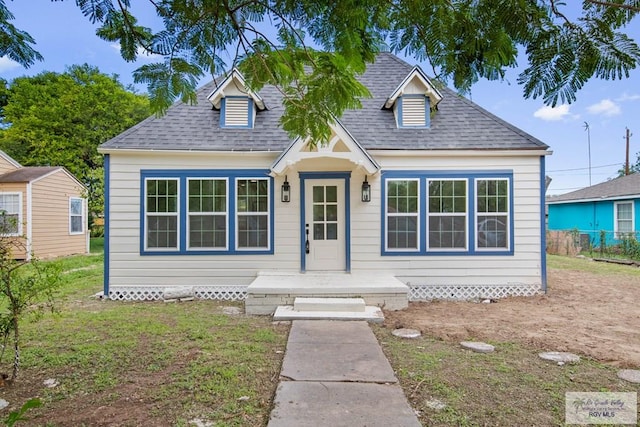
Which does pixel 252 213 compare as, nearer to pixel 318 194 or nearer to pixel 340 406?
pixel 318 194

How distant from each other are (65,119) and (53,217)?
9.16 m

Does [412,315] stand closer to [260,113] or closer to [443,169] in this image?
[443,169]

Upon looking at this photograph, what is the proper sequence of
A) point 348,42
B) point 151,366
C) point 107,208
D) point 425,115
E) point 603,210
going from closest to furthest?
point 348,42, point 151,366, point 107,208, point 425,115, point 603,210

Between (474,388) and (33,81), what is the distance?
94.9 ft

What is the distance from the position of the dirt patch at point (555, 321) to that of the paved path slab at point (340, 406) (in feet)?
6.64

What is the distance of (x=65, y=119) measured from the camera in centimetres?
1998

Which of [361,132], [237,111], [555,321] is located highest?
[237,111]

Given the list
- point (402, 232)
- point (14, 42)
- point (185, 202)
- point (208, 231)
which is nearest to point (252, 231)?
point (208, 231)

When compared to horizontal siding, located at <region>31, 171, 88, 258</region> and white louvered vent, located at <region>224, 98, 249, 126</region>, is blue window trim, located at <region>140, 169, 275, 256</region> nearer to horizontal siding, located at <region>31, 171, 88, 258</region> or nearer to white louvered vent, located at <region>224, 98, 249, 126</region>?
white louvered vent, located at <region>224, 98, 249, 126</region>

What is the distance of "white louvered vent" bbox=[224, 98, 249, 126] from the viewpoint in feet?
25.4

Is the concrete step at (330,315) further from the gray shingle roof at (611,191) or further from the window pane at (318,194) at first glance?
the gray shingle roof at (611,191)

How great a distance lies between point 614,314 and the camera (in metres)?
5.94

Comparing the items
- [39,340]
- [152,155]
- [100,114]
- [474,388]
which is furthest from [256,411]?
[100,114]
